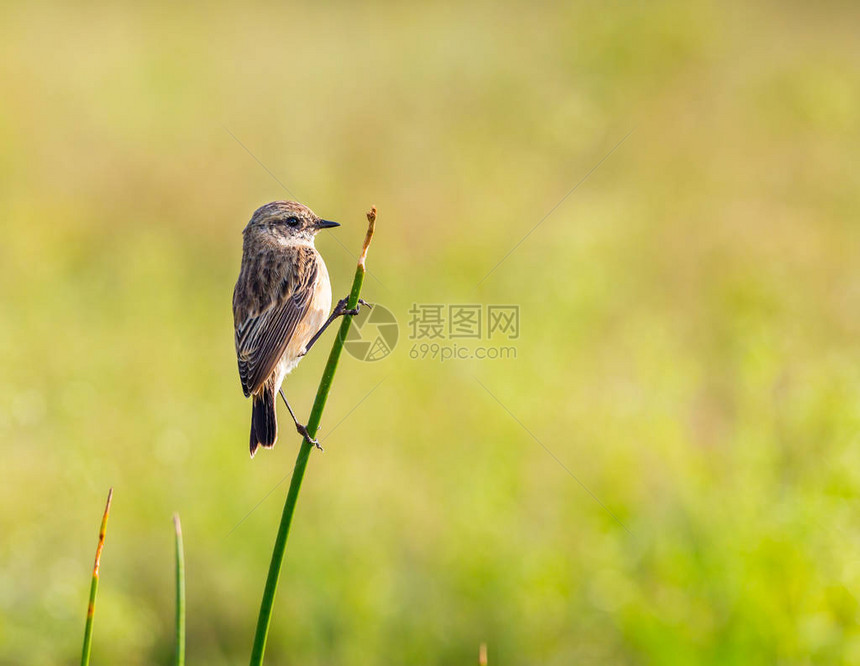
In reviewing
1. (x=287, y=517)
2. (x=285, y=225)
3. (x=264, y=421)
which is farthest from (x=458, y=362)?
(x=287, y=517)

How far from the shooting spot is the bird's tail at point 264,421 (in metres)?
1.73

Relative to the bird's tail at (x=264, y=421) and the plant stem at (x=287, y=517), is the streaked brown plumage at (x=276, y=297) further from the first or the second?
the plant stem at (x=287, y=517)

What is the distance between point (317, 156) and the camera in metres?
9.93

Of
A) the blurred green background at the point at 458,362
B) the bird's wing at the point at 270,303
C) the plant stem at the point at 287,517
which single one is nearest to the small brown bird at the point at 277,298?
the bird's wing at the point at 270,303

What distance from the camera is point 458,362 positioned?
6879mm

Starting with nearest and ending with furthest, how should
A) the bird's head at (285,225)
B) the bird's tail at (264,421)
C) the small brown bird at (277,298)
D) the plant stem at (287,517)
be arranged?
the plant stem at (287,517) → the bird's tail at (264,421) → the small brown bird at (277,298) → the bird's head at (285,225)

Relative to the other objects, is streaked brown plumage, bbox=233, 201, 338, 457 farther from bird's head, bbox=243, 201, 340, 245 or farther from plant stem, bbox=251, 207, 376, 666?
plant stem, bbox=251, 207, 376, 666

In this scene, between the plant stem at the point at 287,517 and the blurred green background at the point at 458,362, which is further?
the blurred green background at the point at 458,362

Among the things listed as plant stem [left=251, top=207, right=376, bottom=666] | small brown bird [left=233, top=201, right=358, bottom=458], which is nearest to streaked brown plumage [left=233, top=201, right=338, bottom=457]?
small brown bird [left=233, top=201, right=358, bottom=458]

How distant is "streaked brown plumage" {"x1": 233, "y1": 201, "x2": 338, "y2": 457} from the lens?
6.79 feet

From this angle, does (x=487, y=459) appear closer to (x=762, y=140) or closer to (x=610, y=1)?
(x=762, y=140)

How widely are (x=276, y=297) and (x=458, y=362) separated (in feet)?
15.1

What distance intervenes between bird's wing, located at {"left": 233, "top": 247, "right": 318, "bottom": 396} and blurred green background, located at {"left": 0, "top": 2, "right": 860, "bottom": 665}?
7.46 ft

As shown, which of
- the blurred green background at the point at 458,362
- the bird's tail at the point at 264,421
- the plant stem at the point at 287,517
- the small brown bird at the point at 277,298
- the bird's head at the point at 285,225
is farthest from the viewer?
the blurred green background at the point at 458,362
